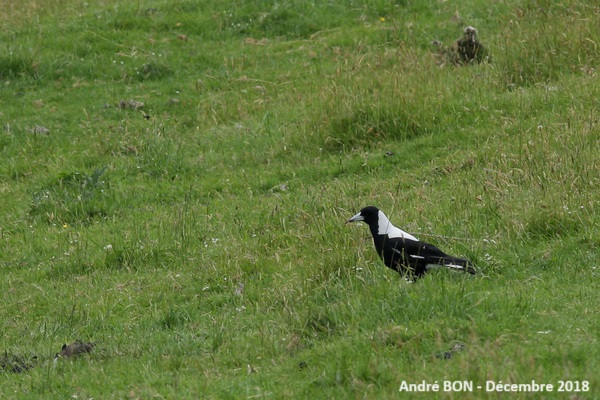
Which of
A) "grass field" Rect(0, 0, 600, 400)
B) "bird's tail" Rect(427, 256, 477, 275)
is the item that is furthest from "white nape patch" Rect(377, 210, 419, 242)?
"bird's tail" Rect(427, 256, 477, 275)

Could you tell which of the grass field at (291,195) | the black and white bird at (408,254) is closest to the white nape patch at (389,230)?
the black and white bird at (408,254)

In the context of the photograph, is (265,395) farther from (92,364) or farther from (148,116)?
(148,116)

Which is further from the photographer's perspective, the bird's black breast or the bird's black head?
the bird's black head

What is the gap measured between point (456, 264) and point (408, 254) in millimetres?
432

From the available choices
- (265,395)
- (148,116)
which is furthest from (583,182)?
(148,116)

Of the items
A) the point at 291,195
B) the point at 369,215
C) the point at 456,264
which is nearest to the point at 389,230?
the point at 369,215

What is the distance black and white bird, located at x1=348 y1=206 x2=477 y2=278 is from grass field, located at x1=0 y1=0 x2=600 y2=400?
17 centimetres

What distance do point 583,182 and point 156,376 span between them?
4.40m

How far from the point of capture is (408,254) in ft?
25.4

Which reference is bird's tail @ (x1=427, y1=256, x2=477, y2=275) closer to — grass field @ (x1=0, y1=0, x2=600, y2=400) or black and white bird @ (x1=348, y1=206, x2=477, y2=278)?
black and white bird @ (x1=348, y1=206, x2=477, y2=278)

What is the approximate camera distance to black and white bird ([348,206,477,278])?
7.54 metres

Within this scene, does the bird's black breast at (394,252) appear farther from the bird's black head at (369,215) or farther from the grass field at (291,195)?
the bird's black head at (369,215)

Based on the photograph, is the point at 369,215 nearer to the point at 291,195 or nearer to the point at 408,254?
the point at 408,254

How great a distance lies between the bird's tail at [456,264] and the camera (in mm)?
7449
